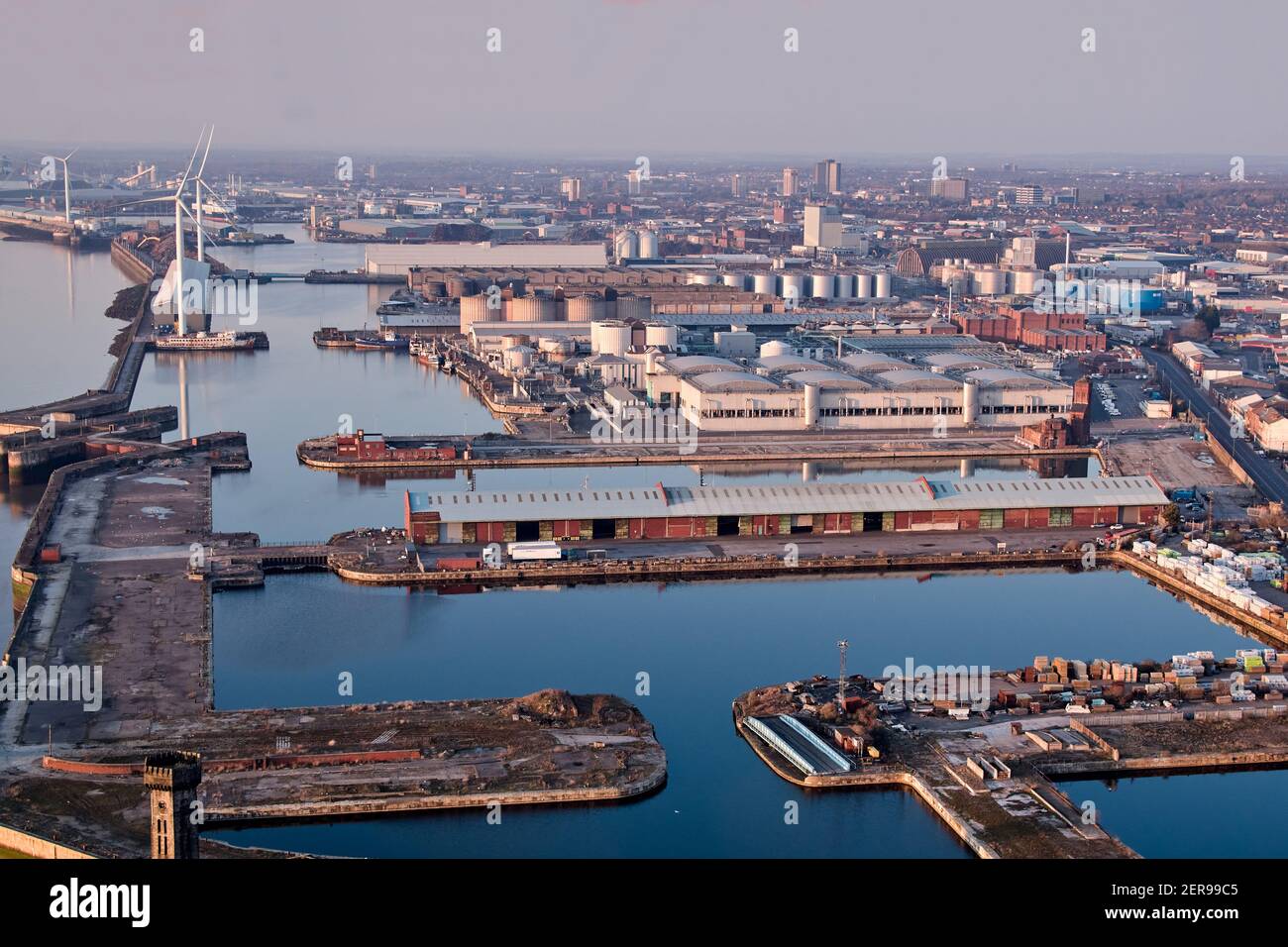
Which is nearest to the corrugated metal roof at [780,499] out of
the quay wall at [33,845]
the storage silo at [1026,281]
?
the quay wall at [33,845]

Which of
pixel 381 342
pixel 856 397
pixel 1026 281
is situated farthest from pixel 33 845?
pixel 1026 281

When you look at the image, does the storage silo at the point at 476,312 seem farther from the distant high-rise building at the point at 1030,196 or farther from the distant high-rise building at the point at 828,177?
the distant high-rise building at the point at 828,177

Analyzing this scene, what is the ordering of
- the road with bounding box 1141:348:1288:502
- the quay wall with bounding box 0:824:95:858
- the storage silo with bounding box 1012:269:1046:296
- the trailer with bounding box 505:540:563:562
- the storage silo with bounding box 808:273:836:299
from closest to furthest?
the quay wall with bounding box 0:824:95:858
the trailer with bounding box 505:540:563:562
the road with bounding box 1141:348:1288:502
the storage silo with bounding box 808:273:836:299
the storage silo with bounding box 1012:269:1046:296

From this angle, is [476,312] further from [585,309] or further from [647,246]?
[647,246]

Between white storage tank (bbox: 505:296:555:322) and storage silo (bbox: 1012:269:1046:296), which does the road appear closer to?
storage silo (bbox: 1012:269:1046:296)

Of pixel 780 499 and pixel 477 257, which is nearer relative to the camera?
pixel 780 499

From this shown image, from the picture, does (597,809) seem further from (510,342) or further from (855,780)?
(510,342)

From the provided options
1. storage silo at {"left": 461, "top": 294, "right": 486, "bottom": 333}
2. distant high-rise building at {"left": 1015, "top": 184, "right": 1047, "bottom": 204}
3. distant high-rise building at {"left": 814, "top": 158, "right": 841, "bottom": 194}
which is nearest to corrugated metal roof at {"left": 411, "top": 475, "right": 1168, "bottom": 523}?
storage silo at {"left": 461, "top": 294, "right": 486, "bottom": 333}
